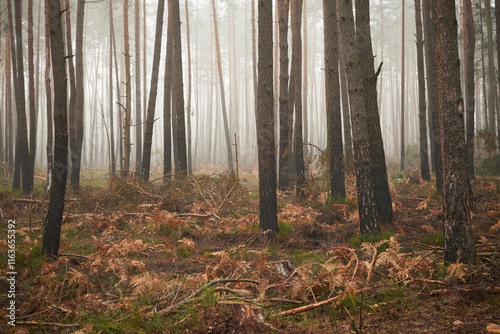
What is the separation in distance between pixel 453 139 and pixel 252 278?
2848 millimetres

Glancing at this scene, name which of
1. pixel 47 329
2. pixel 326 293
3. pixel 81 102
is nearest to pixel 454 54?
pixel 326 293

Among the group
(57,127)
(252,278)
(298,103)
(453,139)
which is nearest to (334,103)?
(298,103)

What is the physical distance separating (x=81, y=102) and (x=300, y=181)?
8.45 metres

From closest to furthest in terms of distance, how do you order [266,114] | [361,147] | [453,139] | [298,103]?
1. [453,139]
2. [361,147]
3. [266,114]
4. [298,103]

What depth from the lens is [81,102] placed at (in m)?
12.1

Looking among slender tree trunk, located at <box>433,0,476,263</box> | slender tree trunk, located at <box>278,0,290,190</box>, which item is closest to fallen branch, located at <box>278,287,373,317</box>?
slender tree trunk, located at <box>433,0,476,263</box>

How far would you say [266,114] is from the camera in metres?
5.99

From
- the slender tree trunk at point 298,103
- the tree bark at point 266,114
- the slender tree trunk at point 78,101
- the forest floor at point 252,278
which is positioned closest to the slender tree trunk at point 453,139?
the forest floor at point 252,278

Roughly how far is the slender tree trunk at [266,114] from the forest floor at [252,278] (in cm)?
72

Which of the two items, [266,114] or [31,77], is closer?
[266,114]

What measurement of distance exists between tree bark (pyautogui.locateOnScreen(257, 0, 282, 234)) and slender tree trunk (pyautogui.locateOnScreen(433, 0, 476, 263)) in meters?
2.84

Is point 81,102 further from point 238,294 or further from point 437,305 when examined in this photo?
point 437,305

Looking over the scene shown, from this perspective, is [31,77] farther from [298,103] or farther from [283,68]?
[298,103]

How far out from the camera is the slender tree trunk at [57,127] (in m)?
4.79
